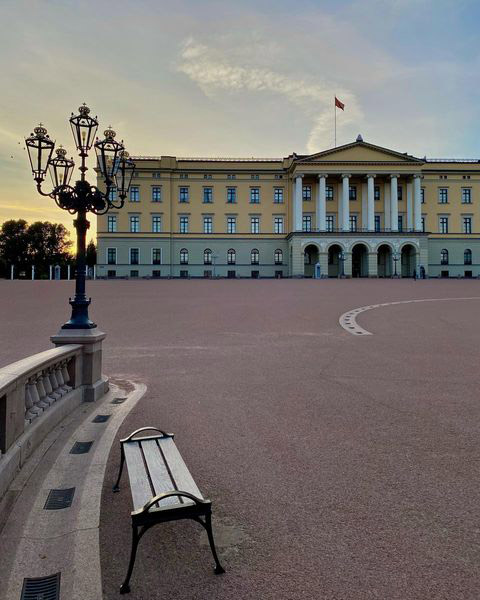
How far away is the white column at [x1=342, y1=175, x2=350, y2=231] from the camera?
71062mm

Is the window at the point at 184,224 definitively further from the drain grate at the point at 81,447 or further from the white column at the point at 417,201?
the drain grate at the point at 81,447

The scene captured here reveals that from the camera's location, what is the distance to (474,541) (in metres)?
3.35

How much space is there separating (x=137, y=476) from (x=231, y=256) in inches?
2880

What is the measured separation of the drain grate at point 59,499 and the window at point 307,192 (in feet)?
244

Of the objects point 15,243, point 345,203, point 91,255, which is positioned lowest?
point 91,255

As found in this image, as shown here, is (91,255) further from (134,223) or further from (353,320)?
(353,320)

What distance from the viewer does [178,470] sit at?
3.59 metres

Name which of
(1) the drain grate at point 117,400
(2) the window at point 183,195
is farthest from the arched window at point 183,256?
(1) the drain grate at point 117,400

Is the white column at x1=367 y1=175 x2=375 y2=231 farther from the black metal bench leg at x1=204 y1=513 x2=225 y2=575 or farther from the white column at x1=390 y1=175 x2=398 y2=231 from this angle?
the black metal bench leg at x1=204 y1=513 x2=225 y2=575

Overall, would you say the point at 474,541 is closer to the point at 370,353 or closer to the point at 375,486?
the point at 375,486

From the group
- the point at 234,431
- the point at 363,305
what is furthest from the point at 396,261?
the point at 234,431

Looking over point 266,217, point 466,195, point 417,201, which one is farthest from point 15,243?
point 466,195

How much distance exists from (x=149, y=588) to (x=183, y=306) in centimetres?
1991

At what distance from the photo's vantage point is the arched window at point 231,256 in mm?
76125
